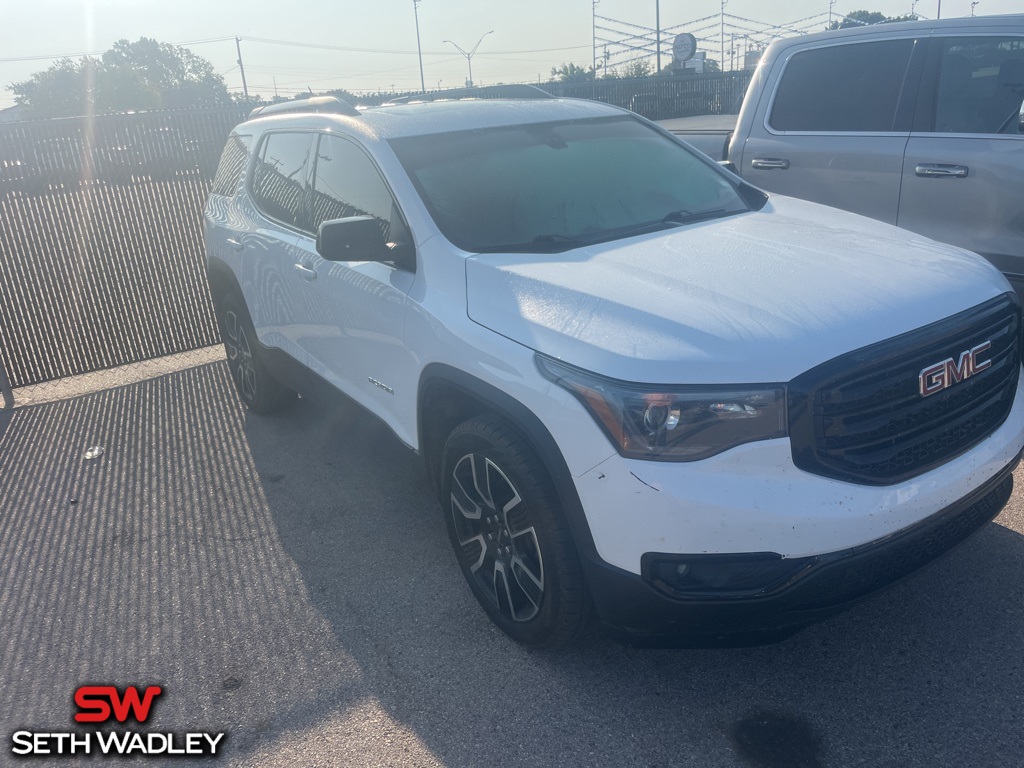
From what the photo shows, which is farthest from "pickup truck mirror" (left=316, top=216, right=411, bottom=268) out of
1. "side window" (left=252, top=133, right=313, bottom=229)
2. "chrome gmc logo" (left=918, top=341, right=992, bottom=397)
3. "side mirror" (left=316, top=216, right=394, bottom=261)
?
"chrome gmc logo" (left=918, top=341, right=992, bottom=397)

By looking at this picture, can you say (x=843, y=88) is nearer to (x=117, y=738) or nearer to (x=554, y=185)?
(x=554, y=185)

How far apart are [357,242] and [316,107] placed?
168cm

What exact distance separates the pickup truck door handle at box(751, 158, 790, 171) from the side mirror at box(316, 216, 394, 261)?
9.95 ft

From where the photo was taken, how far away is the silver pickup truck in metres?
4.39

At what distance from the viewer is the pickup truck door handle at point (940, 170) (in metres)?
4.48

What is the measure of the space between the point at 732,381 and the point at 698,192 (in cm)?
184

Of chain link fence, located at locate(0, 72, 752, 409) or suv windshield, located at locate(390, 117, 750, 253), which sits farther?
chain link fence, located at locate(0, 72, 752, 409)

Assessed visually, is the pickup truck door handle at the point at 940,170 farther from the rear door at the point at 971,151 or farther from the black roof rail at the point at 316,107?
the black roof rail at the point at 316,107

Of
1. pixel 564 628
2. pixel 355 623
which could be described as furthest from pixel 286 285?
pixel 564 628

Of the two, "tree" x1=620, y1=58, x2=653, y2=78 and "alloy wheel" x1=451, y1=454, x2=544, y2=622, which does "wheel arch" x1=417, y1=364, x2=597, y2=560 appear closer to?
"alloy wheel" x1=451, y1=454, x2=544, y2=622

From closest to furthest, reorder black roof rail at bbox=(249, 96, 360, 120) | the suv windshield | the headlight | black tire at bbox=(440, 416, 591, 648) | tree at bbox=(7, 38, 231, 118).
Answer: the headlight < black tire at bbox=(440, 416, 591, 648) < the suv windshield < black roof rail at bbox=(249, 96, 360, 120) < tree at bbox=(7, 38, 231, 118)

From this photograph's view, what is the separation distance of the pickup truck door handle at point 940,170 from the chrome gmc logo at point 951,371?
7.06 ft

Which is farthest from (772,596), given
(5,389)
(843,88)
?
(5,389)

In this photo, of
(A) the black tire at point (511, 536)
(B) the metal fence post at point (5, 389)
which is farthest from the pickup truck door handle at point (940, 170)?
(B) the metal fence post at point (5, 389)
